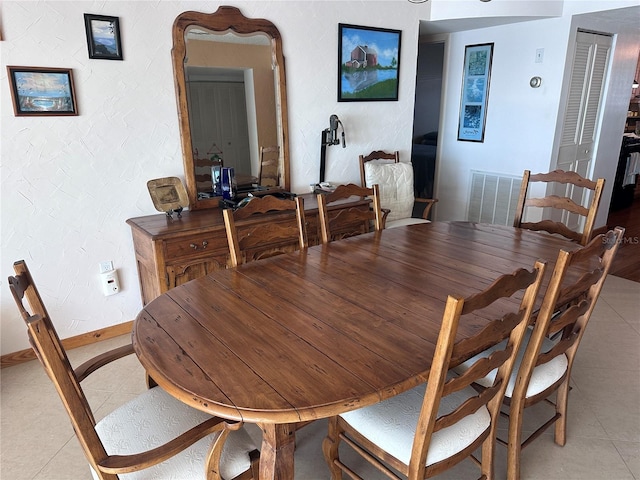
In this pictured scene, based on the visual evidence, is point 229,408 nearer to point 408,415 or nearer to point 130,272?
point 408,415

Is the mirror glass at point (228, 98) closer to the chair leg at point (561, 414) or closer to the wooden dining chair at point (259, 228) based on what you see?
the wooden dining chair at point (259, 228)

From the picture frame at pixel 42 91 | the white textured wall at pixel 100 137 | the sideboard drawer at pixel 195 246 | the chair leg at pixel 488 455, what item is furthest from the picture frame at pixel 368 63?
the chair leg at pixel 488 455

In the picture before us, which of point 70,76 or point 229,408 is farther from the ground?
point 70,76

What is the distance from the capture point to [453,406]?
4.75 ft

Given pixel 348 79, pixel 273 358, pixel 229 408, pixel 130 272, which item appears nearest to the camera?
pixel 229 408

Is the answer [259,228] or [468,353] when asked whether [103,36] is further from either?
[468,353]

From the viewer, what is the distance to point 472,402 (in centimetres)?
127

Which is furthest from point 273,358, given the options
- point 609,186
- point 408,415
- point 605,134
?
point 609,186

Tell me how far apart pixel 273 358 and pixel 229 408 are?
21 cm

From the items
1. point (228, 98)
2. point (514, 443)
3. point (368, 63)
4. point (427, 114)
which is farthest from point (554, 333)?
point (427, 114)

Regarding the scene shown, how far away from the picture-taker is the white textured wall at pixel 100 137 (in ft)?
7.55

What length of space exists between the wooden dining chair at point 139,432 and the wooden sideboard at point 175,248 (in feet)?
3.07

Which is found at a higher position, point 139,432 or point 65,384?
point 65,384

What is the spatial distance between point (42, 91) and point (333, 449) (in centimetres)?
227
